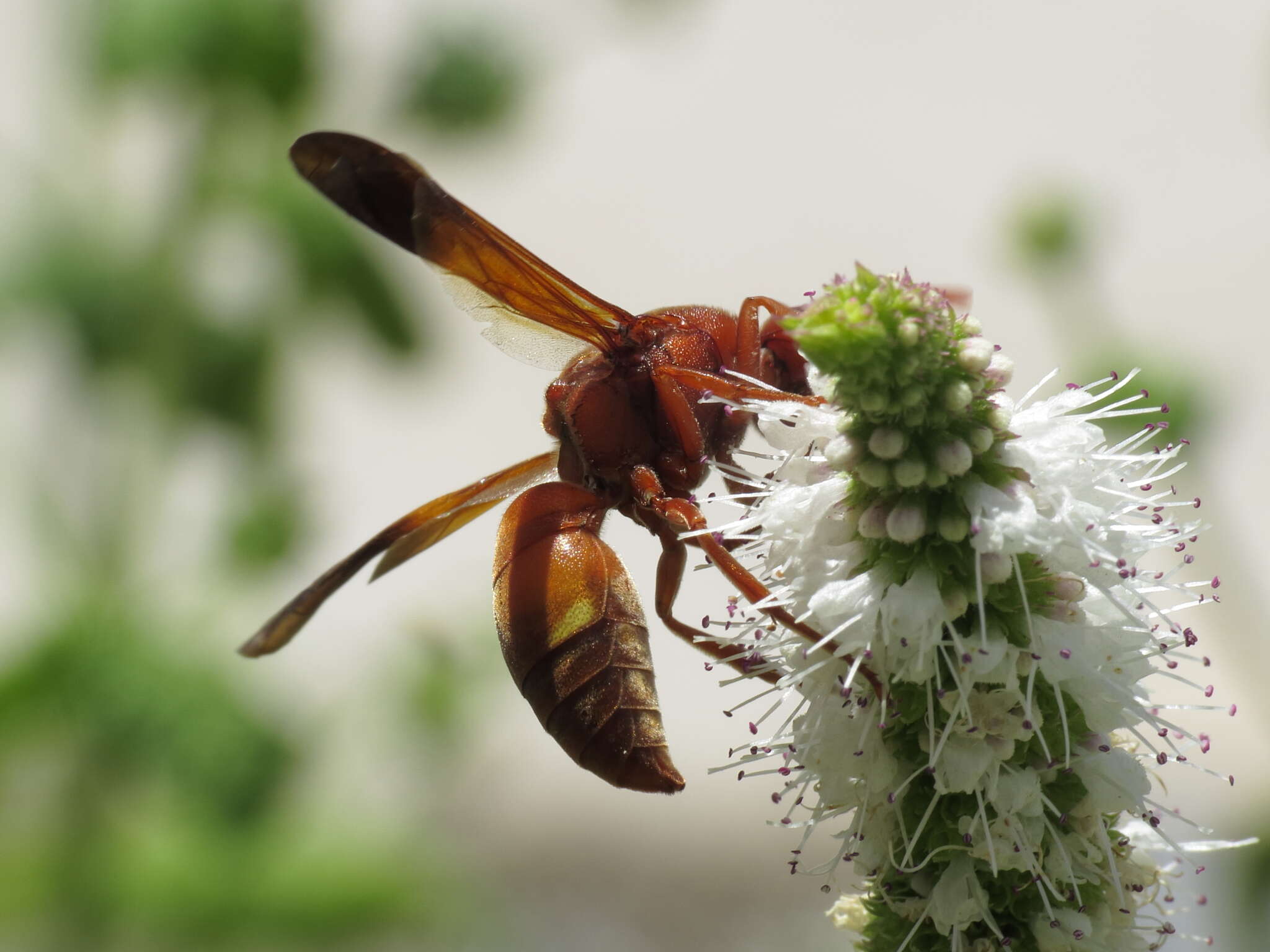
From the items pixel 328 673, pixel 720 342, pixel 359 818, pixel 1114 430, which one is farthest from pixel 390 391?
pixel 720 342

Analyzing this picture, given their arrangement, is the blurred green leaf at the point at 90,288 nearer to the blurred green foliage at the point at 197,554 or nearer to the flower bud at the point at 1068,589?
the blurred green foliage at the point at 197,554

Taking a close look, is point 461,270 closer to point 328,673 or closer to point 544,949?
point 328,673

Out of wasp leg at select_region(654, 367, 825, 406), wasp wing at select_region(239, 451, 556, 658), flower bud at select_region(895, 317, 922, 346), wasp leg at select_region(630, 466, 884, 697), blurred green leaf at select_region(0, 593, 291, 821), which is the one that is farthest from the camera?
blurred green leaf at select_region(0, 593, 291, 821)

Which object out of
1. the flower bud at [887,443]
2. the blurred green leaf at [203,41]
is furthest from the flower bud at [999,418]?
the blurred green leaf at [203,41]

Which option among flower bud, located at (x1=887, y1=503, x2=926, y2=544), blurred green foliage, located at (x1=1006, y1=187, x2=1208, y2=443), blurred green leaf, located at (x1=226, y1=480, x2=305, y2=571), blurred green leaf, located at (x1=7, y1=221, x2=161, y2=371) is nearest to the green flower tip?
flower bud, located at (x1=887, y1=503, x2=926, y2=544)

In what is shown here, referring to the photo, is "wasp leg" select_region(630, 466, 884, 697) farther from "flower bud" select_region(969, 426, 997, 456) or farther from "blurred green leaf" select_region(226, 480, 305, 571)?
"blurred green leaf" select_region(226, 480, 305, 571)

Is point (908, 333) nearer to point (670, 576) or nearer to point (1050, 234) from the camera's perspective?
point (670, 576)
